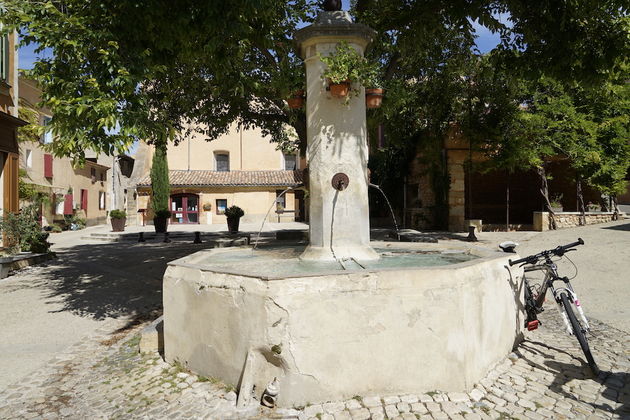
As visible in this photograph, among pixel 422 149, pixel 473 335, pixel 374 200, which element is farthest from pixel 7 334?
pixel 374 200

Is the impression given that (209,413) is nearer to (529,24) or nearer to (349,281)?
(349,281)

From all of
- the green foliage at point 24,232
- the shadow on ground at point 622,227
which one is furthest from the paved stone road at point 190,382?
the shadow on ground at point 622,227

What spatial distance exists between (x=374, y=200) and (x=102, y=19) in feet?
65.0

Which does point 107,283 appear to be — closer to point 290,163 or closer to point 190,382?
point 190,382

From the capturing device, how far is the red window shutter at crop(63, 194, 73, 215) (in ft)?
78.6

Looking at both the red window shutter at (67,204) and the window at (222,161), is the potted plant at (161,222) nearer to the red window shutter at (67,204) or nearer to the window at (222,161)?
the red window shutter at (67,204)

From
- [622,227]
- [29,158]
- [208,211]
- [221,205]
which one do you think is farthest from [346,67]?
[221,205]

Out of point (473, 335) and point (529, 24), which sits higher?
point (529, 24)

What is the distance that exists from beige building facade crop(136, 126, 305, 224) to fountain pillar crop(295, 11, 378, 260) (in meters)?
25.5

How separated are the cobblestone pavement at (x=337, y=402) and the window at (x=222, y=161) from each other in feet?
99.9

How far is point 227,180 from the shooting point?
3206 centimetres

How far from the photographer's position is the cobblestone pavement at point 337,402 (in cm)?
320

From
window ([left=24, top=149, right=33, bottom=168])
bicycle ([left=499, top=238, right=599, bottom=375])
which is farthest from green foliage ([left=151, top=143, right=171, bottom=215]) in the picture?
bicycle ([left=499, top=238, right=599, bottom=375])

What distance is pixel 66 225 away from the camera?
972 inches
